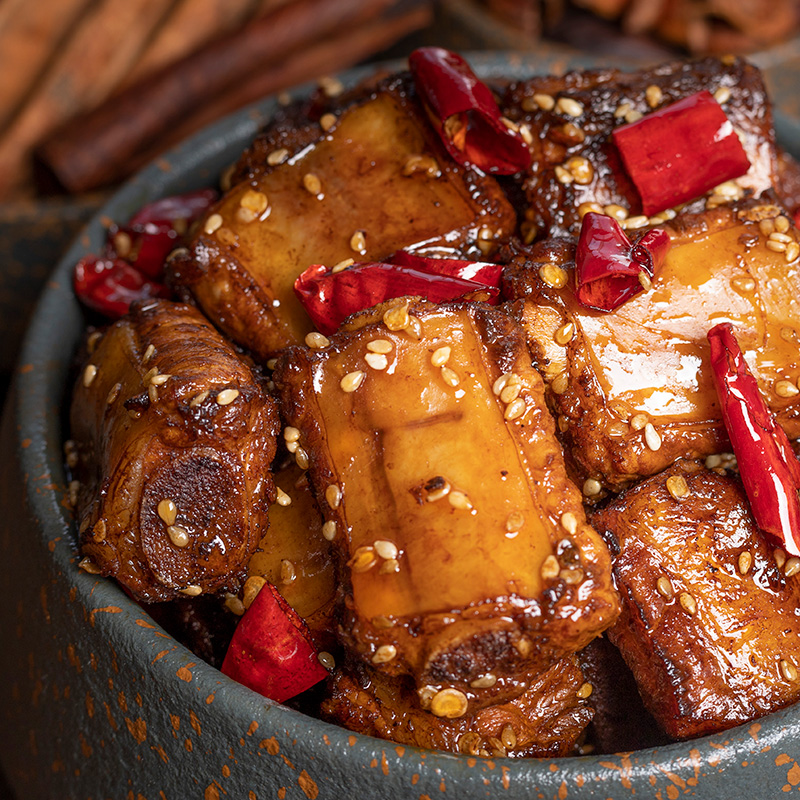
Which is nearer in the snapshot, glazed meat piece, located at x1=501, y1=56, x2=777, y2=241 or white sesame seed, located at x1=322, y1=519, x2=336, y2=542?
white sesame seed, located at x1=322, y1=519, x2=336, y2=542

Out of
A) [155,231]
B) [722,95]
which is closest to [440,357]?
[722,95]

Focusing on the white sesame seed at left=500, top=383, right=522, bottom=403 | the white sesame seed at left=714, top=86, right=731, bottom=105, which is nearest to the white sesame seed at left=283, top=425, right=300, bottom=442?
the white sesame seed at left=500, top=383, right=522, bottom=403

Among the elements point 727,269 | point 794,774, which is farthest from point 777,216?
point 794,774

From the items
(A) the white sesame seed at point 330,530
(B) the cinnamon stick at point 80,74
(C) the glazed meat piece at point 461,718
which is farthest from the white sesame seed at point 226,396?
(B) the cinnamon stick at point 80,74

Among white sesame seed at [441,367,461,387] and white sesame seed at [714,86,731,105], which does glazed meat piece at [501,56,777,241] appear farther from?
white sesame seed at [441,367,461,387]

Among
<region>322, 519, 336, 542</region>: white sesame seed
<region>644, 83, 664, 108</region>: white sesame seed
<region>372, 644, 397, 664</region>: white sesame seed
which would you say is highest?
<region>644, 83, 664, 108</region>: white sesame seed

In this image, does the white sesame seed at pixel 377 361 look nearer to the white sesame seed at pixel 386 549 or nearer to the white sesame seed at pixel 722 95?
the white sesame seed at pixel 386 549
